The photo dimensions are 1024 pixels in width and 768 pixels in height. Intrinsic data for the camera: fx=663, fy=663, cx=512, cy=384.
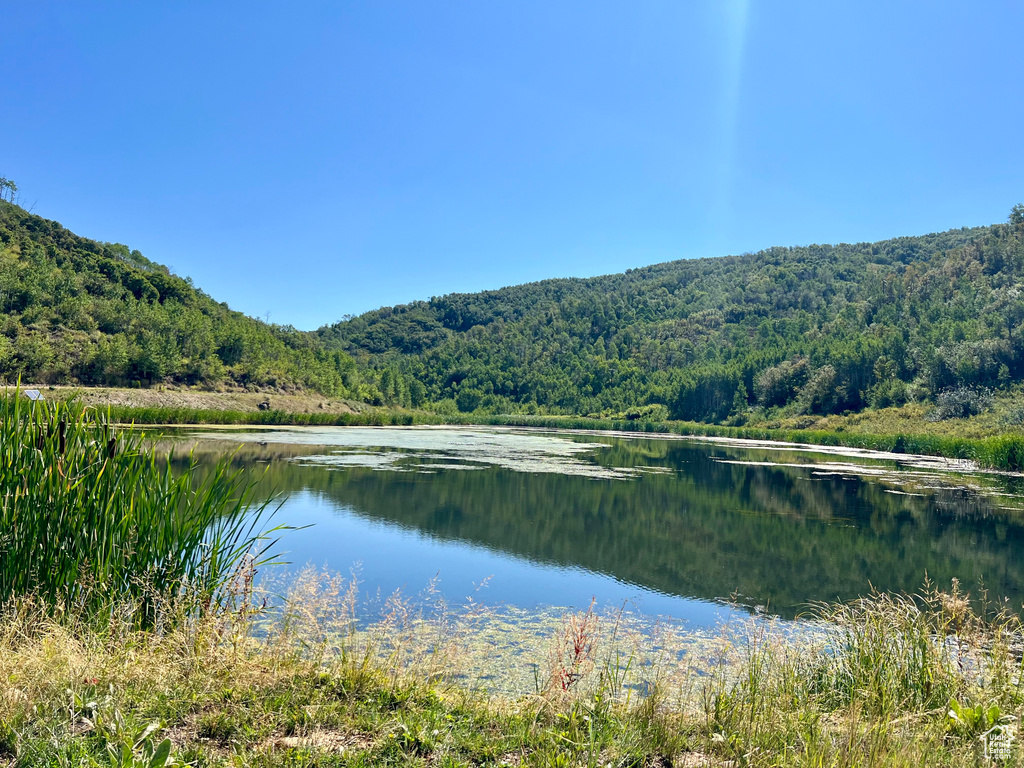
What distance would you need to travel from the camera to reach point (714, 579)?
1050 centimetres

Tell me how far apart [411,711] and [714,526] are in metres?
12.2

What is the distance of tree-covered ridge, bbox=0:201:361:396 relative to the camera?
50.1 m

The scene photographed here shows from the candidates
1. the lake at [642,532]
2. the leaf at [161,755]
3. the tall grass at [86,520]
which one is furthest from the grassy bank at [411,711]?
the lake at [642,532]

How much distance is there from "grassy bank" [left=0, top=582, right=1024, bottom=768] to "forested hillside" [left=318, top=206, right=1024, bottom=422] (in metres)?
58.9

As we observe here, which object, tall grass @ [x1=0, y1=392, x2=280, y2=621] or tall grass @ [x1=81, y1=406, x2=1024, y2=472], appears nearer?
tall grass @ [x1=0, y1=392, x2=280, y2=621]

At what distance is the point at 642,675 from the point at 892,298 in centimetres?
10493

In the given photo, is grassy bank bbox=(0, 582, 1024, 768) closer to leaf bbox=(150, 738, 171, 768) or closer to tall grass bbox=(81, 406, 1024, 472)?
leaf bbox=(150, 738, 171, 768)

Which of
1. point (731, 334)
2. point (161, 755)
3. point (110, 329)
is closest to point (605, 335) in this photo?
point (731, 334)

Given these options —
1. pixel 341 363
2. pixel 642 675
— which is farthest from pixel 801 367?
pixel 642 675

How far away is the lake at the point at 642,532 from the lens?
9.66 meters

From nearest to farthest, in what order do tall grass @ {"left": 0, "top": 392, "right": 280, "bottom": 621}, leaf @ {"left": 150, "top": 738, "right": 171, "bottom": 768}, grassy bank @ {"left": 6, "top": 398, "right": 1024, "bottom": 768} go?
1. leaf @ {"left": 150, "top": 738, "right": 171, "bottom": 768}
2. grassy bank @ {"left": 6, "top": 398, "right": 1024, "bottom": 768}
3. tall grass @ {"left": 0, "top": 392, "right": 280, "bottom": 621}

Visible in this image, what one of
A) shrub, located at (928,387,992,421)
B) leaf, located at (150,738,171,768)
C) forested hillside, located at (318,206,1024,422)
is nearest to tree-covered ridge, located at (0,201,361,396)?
forested hillside, located at (318,206,1024,422)

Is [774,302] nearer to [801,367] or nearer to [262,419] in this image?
[801,367]

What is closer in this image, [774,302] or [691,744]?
[691,744]
